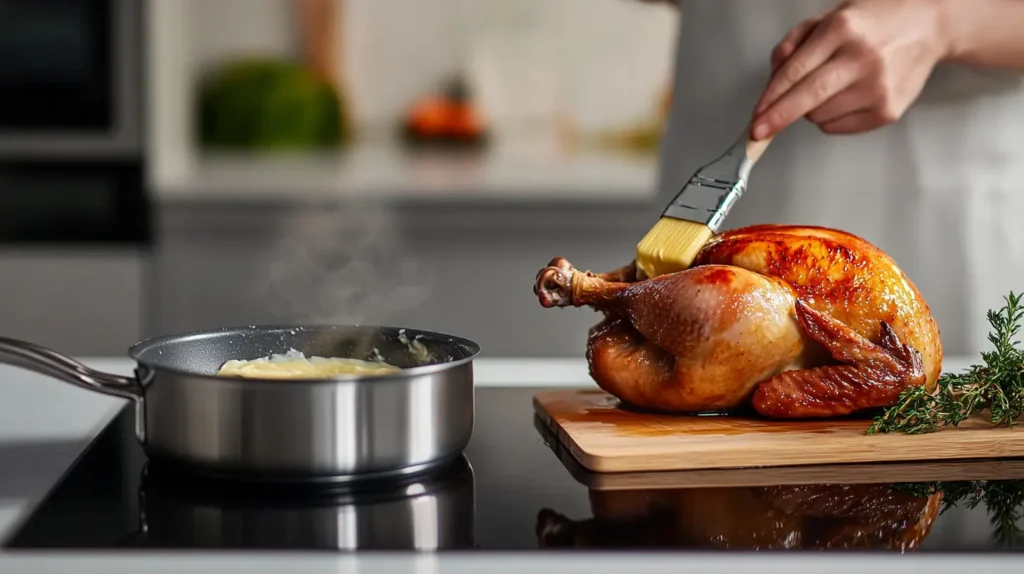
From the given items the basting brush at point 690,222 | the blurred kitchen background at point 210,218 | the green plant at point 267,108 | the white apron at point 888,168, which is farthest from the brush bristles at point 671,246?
the green plant at point 267,108

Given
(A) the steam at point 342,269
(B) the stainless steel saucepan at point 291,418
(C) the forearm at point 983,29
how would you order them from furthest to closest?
(A) the steam at point 342,269
(C) the forearm at point 983,29
(B) the stainless steel saucepan at point 291,418

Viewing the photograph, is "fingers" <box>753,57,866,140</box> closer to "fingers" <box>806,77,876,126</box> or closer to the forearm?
"fingers" <box>806,77,876,126</box>

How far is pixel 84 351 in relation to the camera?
2.70 metres

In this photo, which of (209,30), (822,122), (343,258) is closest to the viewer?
(822,122)

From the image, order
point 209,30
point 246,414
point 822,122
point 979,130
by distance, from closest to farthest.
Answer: point 246,414 < point 822,122 < point 979,130 < point 209,30

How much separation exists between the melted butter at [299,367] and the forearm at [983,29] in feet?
3.37

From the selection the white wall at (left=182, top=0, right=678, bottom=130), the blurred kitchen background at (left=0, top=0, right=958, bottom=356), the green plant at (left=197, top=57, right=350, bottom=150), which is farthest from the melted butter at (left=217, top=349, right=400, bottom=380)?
the white wall at (left=182, top=0, right=678, bottom=130)

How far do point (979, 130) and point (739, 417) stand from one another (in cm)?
109

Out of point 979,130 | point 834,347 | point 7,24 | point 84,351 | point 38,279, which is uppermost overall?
point 7,24

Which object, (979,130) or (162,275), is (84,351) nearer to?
(162,275)

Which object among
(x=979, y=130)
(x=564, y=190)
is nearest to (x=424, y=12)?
(x=564, y=190)

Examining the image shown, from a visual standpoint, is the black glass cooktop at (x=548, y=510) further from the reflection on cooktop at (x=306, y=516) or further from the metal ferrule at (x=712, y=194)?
the metal ferrule at (x=712, y=194)

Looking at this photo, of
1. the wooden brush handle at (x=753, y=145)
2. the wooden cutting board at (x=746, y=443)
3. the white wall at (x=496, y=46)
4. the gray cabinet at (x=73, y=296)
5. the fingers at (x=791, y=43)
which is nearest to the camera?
the wooden cutting board at (x=746, y=443)

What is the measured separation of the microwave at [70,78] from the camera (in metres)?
2.69
